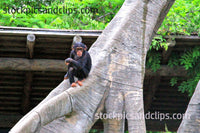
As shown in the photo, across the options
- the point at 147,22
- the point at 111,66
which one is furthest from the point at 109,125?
the point at 147,22

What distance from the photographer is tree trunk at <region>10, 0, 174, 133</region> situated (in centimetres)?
340

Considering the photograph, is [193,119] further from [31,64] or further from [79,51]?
[31,64]

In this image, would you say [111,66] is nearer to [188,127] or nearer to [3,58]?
[188,127]

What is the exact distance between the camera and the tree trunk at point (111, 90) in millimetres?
3402


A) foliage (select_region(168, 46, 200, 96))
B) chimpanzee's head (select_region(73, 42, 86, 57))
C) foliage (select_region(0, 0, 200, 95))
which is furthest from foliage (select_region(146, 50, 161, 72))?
chimpanzee's head (select_region(73, 42, 86, 57))

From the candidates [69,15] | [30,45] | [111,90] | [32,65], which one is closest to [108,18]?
[69,15]

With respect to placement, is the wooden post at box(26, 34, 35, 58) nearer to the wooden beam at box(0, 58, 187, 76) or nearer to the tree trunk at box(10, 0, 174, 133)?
the wooden beam at box(0, 58, 187, 76)

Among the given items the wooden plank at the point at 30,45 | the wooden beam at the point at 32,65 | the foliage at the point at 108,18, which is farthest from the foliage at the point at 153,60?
the wooden plank at the point at 30,45

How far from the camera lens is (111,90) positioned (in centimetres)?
380

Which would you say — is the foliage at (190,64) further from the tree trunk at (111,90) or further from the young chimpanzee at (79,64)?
the young chimpanzee at (79,64)

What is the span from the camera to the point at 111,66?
12.7 ft

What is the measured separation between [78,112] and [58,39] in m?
1.78

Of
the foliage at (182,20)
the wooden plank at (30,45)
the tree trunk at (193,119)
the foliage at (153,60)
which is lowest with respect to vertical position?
the tree trunk at (193,119)

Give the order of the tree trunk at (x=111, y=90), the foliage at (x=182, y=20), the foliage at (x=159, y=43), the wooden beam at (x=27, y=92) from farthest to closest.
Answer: the wooden beam at (x=27, y=92), the foliage at (x=182, y=20), the foliage at (x=159, y=43), the tree trunk at (x=111, y=90)
